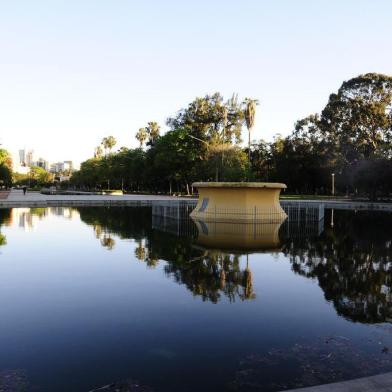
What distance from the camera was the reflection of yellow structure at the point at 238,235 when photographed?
21.2m

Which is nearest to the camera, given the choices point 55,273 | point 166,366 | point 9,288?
point 166,366

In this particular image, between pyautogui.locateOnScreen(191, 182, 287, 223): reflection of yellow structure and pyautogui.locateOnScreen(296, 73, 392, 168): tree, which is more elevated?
pyautogui.locateOnScreen(296, 73, 392, 168): tree

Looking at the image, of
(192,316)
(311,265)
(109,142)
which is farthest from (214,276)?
(109,142)

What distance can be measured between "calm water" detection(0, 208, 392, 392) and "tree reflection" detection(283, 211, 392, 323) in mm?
58

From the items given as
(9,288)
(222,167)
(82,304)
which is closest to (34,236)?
(9,288)

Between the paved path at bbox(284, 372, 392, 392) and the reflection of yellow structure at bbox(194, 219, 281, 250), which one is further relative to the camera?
the reflection of yellow structure at bbox(194, 219, 281, 250)

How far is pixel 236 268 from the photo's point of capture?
15602 mm

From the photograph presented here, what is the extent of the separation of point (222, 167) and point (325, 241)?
4299cm

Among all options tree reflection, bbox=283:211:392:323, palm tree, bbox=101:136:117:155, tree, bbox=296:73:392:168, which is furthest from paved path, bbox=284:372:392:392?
palm tree, bbox=101:136:117:155

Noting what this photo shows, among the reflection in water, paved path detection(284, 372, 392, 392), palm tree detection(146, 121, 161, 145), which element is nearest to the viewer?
paved path detection(284, 372, 392, 392)

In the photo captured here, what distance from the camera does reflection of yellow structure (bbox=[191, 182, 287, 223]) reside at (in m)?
32.8

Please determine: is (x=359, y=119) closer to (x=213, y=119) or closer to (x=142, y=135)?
(x=213, y=119)

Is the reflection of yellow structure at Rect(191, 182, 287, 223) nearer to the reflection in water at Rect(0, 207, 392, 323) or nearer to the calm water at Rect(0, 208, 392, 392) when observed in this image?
the reflection in water at Rect(0, 207, 392, 323)

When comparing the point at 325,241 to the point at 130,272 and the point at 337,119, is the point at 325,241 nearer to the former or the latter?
the point at 130,272
